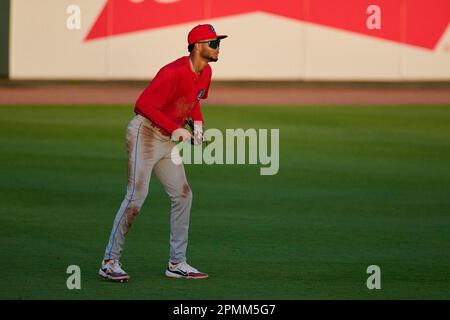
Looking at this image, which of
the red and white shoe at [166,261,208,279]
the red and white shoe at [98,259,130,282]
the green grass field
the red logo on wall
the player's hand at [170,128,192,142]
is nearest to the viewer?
the player's hand at [170,128,192,142]

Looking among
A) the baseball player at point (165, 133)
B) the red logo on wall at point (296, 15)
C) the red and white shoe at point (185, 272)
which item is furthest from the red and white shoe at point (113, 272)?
the red logo on wall at point (296, 15)

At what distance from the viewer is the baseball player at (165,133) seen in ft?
29.1

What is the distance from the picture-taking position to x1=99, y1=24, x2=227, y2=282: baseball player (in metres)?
8.88

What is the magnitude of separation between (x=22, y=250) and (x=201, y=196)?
3.54m

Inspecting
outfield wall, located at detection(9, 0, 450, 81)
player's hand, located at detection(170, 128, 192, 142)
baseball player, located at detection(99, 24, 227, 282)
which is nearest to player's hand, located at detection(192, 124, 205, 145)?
A: baseball player, located at detection(99, 24, 227, 282)

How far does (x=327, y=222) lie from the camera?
467 inches

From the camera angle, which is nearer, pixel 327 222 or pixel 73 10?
pixel 327 222

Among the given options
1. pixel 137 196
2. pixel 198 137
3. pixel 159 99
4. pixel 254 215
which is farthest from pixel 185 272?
pixel 254 215

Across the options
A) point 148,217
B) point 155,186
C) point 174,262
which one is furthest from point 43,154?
point 174,262

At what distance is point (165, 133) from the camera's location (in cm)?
Answer: 901

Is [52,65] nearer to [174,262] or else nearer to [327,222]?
[327,222]

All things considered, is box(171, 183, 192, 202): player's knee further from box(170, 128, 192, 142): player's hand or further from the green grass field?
the green grass field

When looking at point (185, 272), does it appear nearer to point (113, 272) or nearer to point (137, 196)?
point (113, 272)

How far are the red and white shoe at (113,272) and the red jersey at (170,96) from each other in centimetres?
103
